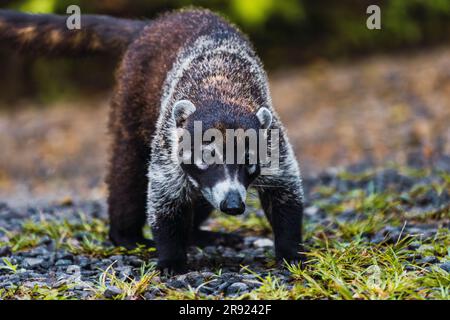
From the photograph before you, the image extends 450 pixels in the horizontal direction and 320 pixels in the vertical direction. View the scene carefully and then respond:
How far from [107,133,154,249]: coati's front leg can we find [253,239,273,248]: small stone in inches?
45.8

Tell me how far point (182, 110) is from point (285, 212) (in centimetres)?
141

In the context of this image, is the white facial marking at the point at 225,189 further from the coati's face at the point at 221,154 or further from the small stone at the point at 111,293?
the small stone at the point at 111,293

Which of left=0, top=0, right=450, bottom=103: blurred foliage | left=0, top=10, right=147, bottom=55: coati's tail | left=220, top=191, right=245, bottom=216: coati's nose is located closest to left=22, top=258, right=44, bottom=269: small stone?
left=220, top=191, right=245, bottom=216: coati's nose

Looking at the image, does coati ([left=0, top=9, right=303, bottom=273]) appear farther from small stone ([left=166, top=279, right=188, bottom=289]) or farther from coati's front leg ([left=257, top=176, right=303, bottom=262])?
small stone ([left=166, top=279, right=188, bottom=289])

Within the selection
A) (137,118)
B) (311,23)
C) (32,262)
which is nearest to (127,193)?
(137,118)

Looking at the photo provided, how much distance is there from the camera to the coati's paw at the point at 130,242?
8.38 metres

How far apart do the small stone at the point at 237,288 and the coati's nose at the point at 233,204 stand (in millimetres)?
629

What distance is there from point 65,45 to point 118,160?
5.72 ft

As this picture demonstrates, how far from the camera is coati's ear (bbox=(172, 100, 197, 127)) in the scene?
6.85 metres

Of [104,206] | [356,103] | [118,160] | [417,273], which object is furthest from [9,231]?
[356,103]

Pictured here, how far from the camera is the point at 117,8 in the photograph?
17.0 meters

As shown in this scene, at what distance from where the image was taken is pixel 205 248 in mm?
8422

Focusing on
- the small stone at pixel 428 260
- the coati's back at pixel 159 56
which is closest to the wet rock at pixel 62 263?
the coati's back at pixel 159 56
